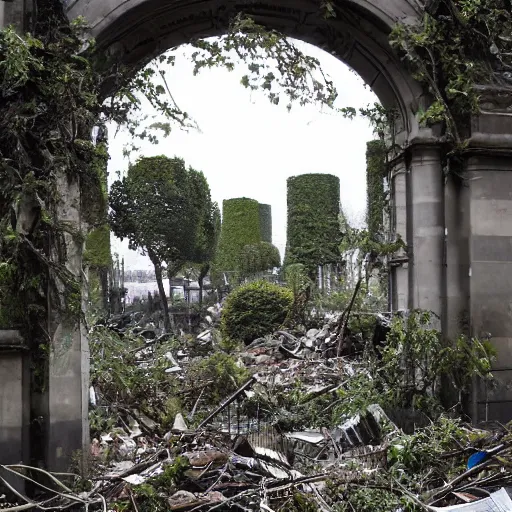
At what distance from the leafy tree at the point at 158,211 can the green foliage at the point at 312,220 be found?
16.5 ft

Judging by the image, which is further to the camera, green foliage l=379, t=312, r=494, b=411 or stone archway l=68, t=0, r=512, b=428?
stone archway l=68, t=0, r=512, b=428

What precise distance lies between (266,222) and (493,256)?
34.1m

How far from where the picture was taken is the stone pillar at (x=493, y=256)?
5.89 metres

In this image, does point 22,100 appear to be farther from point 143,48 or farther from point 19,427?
point 19,427

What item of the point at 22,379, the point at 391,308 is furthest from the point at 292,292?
the point at 22,379

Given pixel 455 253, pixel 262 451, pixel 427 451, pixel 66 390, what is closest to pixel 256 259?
pixel 455 253

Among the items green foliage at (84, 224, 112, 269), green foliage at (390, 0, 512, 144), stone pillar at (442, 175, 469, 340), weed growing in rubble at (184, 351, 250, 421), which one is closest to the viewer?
green foliage at (390, 0, 512, 144)

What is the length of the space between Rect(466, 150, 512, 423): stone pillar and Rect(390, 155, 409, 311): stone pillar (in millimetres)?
681

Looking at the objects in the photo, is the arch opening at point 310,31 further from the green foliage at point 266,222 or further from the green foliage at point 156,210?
the green foliage at point 266,222

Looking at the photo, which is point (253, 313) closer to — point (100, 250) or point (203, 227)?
point (100, 250)

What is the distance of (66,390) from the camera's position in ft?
15.8

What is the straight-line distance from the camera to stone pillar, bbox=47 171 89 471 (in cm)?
477

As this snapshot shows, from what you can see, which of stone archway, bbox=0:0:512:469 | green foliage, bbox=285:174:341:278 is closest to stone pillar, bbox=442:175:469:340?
stone archway, bbox=0:0:512:469

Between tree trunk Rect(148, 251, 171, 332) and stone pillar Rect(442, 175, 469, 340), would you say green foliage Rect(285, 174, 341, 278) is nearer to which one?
tree trunk Rect(148, 251, 171, 332)
